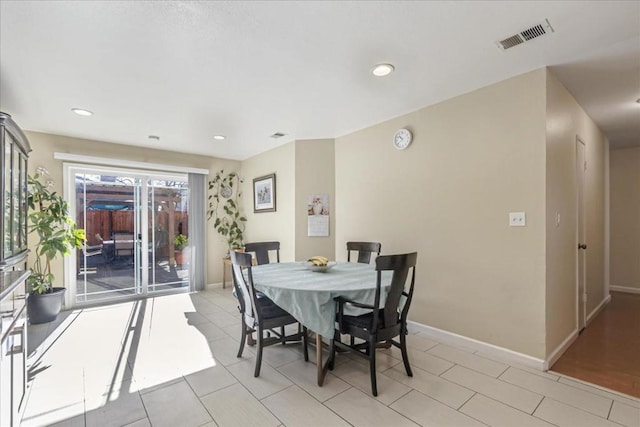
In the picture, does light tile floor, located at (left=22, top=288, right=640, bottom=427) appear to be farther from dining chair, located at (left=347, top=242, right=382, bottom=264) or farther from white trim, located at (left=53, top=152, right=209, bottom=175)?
white trim, located at (left=53, top=152, right=209, bottom=175)

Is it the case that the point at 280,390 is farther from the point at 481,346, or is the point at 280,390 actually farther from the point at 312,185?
the point at 312,185

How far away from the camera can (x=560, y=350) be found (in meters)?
2.65

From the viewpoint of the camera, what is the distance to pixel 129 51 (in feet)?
6.98

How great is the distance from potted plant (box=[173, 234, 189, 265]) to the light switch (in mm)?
4873

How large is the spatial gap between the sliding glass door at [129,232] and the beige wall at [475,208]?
3608 mm

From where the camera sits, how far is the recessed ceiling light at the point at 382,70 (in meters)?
Result: 2.36

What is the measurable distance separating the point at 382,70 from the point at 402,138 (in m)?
1.14

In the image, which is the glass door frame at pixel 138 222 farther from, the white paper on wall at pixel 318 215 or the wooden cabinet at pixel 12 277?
the white paper on wall at pixel 318 215

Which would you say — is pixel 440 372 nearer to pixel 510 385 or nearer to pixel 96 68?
pixel 510 385

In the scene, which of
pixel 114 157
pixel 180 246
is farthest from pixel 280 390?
pixel 114 157

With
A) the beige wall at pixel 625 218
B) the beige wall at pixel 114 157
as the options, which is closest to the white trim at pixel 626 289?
the beige wall at pixel 625 218

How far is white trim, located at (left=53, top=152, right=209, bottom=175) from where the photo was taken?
415 cm

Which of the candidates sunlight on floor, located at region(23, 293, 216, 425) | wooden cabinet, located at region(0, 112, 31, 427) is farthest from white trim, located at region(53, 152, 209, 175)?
sunlight on floor, located at region(23, 293, 216, 425)

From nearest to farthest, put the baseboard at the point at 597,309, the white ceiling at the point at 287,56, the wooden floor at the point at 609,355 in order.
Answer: the white ceiling at the point at 287,56 → the wooden floor at the point at 609,355 → the baseboard at the point at 597,309
